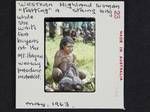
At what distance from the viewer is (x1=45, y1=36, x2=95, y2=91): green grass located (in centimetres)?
385

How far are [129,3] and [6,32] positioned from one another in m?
0.38

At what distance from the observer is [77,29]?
3.85 metres

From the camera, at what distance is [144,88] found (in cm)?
386

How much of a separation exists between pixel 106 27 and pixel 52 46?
174 millimetres

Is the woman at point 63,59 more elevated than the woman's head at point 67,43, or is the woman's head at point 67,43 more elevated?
the woman's head at point 67,43

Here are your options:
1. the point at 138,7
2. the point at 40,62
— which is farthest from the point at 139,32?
the point at 40,62

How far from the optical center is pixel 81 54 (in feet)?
12.6

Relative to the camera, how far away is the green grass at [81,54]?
3.85m

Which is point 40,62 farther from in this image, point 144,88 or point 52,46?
point 144,88

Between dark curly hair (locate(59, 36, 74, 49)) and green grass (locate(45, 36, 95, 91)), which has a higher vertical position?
dark curly hair (locate(59, 36, 74, 49))

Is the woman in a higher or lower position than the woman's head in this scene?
lower

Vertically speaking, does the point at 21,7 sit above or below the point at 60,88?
above

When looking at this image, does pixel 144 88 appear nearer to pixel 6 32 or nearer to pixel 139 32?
pixel 139 32

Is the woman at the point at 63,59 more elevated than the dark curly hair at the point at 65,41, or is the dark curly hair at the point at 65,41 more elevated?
the dark curly hair at the point at 65,41
